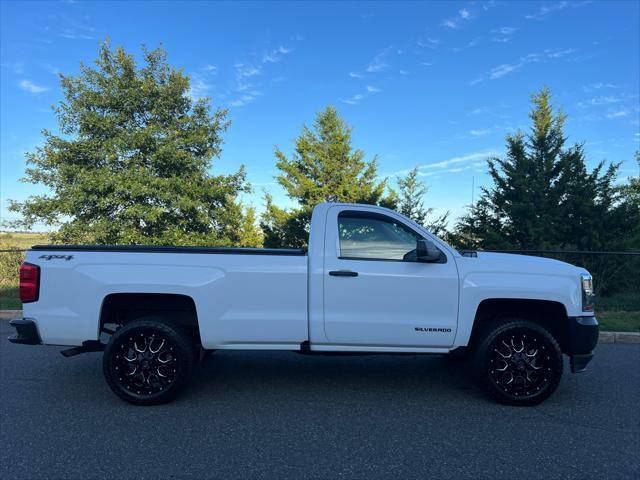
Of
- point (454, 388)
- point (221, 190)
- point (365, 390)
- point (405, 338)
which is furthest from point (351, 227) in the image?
point (221, 190)

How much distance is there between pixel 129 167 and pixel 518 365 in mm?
18987

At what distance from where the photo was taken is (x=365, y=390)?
4.40m

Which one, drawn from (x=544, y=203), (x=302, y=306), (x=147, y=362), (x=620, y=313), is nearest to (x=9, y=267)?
(x=147, y=362)

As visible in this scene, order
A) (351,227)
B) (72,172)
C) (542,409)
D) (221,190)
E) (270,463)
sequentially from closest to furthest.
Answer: (270,463) → (542,409) → (351,227) → (72,172) → (221,190)

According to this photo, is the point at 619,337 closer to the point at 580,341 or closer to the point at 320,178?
the point at 580,341

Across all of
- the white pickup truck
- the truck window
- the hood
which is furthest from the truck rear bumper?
the hood

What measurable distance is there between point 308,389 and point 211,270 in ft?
5.34

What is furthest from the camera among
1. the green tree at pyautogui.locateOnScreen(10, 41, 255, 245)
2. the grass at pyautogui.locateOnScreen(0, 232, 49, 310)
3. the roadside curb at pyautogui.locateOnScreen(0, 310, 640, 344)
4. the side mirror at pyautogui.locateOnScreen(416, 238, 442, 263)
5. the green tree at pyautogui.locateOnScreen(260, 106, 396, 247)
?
the green tree at pyautogui.locateOnScreen(260, 106, 396, 247)

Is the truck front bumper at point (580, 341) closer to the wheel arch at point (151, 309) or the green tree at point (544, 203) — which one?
the wheel arch at point (151, 309)

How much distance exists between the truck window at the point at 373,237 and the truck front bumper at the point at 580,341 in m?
1.68

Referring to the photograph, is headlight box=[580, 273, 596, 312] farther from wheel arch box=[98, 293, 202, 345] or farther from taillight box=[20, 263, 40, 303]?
taillight box=[20, 263, 40, 303]

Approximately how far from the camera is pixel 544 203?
22.2 m

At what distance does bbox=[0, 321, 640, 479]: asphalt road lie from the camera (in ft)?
9.45

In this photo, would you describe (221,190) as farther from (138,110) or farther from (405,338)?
(405,338)
